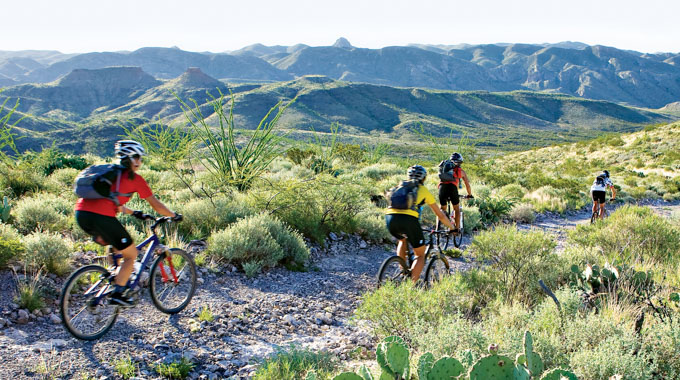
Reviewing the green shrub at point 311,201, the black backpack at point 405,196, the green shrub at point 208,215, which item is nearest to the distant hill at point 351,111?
the green shrub at point 311,201

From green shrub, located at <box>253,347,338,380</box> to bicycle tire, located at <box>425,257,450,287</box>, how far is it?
2.40 metres

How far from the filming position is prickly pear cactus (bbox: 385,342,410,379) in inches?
128

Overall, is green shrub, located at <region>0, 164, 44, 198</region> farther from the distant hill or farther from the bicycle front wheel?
the distant hill

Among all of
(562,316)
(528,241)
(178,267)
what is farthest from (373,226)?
(562,316)

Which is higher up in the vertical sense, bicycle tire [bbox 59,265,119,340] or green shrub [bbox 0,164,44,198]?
green shrub [bbox 0,164,44,198]

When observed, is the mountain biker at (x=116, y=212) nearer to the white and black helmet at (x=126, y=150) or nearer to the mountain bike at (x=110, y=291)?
the white and black helmet at (x=126, y=150)

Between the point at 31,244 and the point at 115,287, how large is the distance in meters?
1.93

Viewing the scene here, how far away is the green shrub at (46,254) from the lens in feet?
18.1

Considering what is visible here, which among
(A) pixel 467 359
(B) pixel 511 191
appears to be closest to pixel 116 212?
(A) pixel 467 359

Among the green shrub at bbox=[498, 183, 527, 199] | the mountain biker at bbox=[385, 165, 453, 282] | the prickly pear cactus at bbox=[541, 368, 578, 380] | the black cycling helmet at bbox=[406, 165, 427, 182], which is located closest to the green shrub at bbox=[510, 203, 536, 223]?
the green shrub at bbox=[498, 183, 527, 199]

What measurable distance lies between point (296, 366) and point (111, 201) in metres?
2.46

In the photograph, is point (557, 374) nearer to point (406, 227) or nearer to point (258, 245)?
point (406, 227)

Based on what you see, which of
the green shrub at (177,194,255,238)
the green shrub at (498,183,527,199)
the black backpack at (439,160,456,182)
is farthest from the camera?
the green shrub at (498,183,527,199)

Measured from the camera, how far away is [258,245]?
730cm
